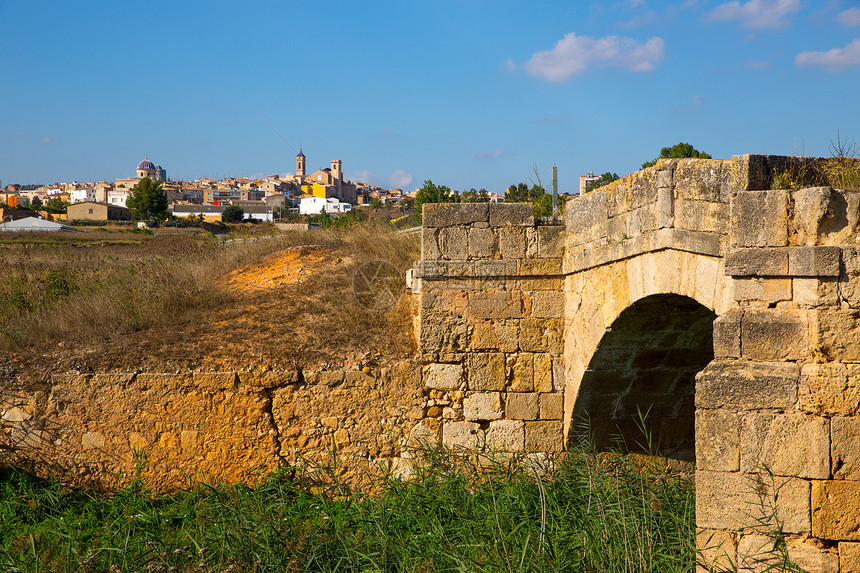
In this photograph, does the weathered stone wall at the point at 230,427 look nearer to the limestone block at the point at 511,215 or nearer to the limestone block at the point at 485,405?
the limestone block at the point at 485,405

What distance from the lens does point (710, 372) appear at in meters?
3.90

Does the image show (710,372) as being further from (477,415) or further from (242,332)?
(242,332)

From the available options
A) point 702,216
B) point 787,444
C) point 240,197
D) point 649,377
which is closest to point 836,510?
point 787,444

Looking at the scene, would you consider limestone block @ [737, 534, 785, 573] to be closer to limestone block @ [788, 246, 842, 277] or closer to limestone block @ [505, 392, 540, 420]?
limestone block @ [788, 246, 842, 277]

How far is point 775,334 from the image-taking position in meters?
3.77

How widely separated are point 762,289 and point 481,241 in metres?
3.39

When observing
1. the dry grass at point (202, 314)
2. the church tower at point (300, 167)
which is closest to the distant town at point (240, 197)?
the church tower at point (300, 167)

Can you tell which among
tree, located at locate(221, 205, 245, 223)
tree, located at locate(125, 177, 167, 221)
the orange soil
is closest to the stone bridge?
the orange soil

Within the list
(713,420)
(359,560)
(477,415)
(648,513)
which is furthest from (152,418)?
(713,420)

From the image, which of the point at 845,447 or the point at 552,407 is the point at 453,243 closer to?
the point at 552,407

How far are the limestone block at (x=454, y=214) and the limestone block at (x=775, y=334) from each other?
3420 millimetres

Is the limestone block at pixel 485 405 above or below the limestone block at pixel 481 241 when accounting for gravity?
below

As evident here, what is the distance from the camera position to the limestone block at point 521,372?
6934mm

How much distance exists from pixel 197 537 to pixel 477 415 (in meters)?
2.78
